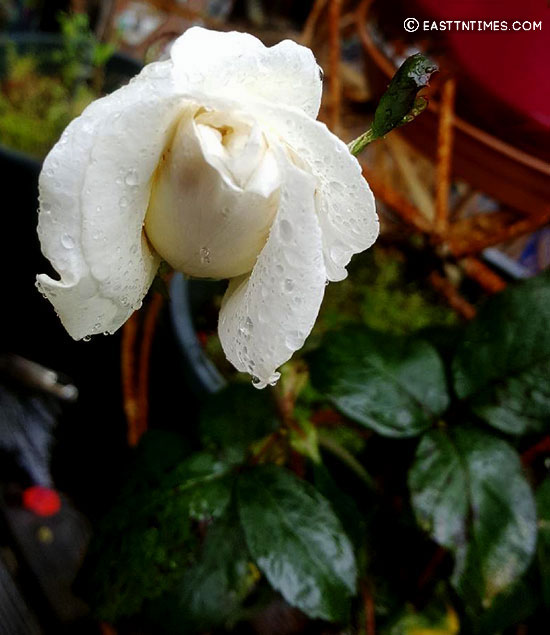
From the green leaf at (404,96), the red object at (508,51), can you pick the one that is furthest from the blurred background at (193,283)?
the green leaf at (404,96)

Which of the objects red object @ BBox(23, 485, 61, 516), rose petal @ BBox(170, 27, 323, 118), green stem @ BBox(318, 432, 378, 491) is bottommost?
red object @ BBox(23, 485, 61, 516)

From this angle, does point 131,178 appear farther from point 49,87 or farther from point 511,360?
point 49,87

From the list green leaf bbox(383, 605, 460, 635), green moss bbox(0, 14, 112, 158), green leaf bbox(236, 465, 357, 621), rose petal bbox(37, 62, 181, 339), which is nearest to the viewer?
rose petal bbox(37, 62, 181, 339)

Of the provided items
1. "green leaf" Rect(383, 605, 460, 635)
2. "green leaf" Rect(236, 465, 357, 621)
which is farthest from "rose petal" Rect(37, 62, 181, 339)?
"green leaf" Rect(383, 605, 460, 635)

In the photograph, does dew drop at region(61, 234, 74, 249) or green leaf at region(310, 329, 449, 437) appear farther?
green leaf at region(310, 329, 449, 437)

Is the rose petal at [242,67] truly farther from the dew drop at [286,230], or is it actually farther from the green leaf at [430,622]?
the green leaf at [430,622]

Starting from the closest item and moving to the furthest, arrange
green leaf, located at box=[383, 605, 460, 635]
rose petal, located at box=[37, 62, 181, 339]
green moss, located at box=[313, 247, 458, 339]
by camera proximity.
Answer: rose petal, located at box=[37, 62, 181, 339] < green leaf, located at box=[383, 605, 460, 635] < green moss, located at box=[313, 247, 458, 339]

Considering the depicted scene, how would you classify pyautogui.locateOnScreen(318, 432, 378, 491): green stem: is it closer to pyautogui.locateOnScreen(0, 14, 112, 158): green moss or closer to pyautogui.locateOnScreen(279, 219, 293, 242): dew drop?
pyautogui.locateOnScreen(279, 219, 293, 242): dew drop
